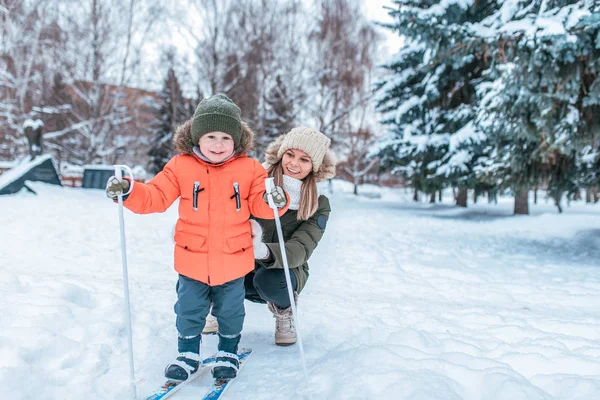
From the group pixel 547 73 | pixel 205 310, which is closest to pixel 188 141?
pixel 205 310

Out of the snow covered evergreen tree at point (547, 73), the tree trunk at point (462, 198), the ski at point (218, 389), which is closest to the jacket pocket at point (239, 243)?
the ski at point (218, 389)

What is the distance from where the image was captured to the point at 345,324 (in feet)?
10.00

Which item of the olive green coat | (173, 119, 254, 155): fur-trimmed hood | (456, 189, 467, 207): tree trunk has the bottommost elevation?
(456, 189, 467, 207): tree trunk

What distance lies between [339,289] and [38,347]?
2.79 m

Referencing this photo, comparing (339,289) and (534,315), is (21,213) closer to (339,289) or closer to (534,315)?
(339,289)

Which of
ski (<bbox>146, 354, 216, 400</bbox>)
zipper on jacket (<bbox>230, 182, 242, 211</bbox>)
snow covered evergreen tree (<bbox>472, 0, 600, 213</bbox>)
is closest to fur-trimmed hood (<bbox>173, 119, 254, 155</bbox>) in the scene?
zipper on jacket (<bbox>230, 182, 242, 211</bbox>)

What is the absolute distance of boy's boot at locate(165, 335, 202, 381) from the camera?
2002 mm

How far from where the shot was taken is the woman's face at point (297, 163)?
2619 mm

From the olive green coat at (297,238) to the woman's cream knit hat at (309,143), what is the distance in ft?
0.98

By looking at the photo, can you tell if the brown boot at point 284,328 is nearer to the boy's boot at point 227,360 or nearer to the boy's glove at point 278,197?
the boy's boot at point 227,360

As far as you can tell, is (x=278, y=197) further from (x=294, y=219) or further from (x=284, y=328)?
(x=284, y=328)

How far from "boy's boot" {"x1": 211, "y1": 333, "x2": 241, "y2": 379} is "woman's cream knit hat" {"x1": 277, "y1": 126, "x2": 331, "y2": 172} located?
1.19m

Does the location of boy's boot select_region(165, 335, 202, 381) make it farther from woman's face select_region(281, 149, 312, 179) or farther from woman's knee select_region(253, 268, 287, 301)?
woman's face select_region(281, 149, 312, 179)

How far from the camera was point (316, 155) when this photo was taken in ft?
8.57
